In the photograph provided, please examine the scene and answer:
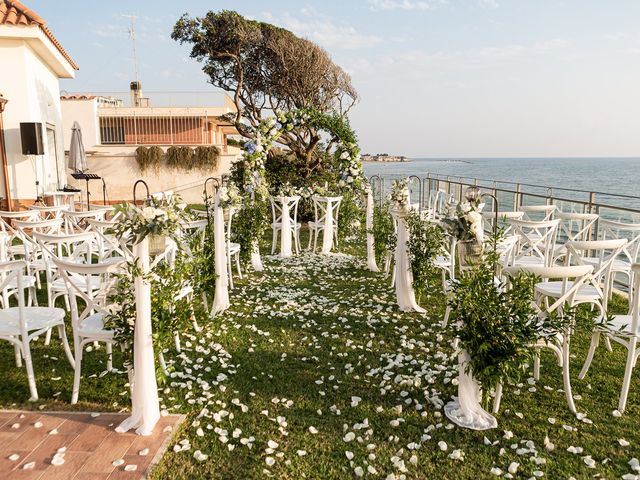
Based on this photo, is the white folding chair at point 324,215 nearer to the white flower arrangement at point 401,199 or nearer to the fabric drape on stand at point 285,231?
the fabric drape on stand at point 285,231

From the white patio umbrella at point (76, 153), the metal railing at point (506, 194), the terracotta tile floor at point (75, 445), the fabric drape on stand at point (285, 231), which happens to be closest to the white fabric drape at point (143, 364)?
the terracotta tile floor at point (75, 445)

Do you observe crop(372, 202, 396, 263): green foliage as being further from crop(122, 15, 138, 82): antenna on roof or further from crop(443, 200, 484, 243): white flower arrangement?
crop(122, 15, 138, 82): antenna on roof

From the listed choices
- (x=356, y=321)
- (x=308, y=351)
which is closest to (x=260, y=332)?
(x=308, y=351)

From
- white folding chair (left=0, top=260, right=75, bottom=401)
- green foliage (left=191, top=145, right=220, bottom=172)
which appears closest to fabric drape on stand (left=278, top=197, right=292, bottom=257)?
white folding chair (left=0, top=260, right=75, bottom=401)

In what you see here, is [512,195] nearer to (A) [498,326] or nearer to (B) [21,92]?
(B) [21,92]

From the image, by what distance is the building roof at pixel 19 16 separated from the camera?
9828 mm

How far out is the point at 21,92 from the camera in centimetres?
1040

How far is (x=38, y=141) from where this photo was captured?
Result: 10.3 m

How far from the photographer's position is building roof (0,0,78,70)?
32.2 ft

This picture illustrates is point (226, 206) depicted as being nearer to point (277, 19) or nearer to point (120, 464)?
point (120, 464)

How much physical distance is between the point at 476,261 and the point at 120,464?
2477 millimetres

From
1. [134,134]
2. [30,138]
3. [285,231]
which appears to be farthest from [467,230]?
[134,134]

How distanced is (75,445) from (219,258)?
2.80m

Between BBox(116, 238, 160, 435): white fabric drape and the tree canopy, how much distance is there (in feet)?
41.7
